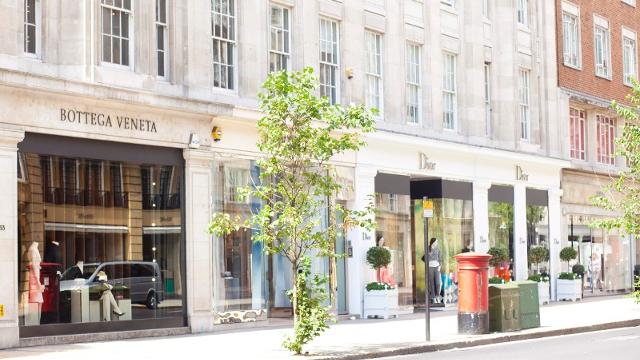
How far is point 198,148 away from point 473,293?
6.59 m

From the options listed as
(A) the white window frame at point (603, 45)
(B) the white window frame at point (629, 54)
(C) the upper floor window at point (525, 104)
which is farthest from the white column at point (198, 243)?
(B) the white window frame at point (629, 54)

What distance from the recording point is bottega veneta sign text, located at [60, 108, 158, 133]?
2156 centimetres

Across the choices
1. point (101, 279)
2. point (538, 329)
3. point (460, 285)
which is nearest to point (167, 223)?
point (101, 279)

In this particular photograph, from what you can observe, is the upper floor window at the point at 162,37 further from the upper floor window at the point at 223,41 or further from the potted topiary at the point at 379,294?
the potted topiary at the point at 379,294

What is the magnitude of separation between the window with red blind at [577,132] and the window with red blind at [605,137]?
1.04 m

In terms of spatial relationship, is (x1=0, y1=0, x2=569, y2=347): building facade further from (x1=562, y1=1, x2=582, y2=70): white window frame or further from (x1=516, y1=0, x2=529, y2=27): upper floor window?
(x1=562, y1=1, x2=582, y2=70): white window frame

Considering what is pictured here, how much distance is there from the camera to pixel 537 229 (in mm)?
39062

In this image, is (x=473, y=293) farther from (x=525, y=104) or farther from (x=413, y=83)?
(x=525, y=104)

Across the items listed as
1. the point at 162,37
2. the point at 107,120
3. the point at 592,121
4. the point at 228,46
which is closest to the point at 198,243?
the point at 107,120

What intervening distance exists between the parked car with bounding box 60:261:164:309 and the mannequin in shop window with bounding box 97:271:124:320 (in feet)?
0.27

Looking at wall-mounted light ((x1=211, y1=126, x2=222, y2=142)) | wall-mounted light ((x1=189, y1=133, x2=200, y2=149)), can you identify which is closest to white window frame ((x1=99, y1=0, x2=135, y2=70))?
wall-mounted light ((x1=189, y1=133, x2=200, y2=149))

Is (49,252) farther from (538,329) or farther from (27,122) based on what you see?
(538,329)

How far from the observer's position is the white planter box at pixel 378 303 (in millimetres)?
29219

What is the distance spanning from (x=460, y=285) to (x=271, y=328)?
4735 millimetres
